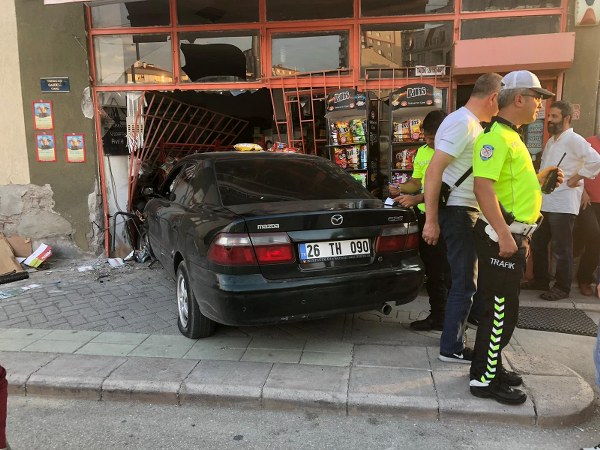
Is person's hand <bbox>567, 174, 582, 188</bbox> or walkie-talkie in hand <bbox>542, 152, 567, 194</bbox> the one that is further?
person's hand <bbox>567, 174, 582, 188</bbox>

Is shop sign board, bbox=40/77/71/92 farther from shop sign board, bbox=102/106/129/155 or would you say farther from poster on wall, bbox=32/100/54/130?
shop sign board, bbox=102/106/129/155

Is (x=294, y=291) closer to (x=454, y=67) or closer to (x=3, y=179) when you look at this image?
(x=454, y=67)

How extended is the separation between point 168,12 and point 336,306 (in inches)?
196

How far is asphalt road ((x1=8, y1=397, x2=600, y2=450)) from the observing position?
2.68 meters

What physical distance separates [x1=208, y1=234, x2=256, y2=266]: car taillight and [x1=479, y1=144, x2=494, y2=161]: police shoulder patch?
1.55 meters

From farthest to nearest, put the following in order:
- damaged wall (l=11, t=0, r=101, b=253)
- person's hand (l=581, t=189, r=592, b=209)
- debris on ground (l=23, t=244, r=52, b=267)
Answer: debris on ground (l=23, t=244, r=52, b=267)
damaged wall (l=11, t=0, r=101, b=253)
person's hand (l=581, t=189, r=592, b=209)

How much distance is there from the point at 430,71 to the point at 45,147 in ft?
17.3

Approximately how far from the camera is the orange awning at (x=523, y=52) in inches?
207

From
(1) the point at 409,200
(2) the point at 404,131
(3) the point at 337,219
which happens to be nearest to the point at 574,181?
(2) the point at 404,131

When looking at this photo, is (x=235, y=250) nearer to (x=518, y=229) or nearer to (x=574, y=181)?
(x=518, y=229)

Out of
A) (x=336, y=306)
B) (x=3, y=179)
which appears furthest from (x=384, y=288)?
(x=3, y=179)

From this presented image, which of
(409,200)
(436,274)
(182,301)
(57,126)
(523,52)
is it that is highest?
(523,52)

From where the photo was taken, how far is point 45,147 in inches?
258

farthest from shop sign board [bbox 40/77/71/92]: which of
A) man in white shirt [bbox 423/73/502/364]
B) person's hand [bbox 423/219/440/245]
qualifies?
person's hand [bbox 423/219/440/245]
